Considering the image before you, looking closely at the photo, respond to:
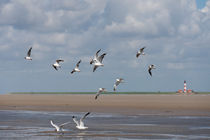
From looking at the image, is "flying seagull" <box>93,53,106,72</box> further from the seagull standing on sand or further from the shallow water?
the shallow water

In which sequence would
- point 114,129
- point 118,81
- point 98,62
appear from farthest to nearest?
point 118,81, point 98,62, point 114,129

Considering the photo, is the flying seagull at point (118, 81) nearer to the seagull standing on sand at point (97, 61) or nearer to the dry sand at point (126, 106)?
the seagull standing on sand at point (97, 61)

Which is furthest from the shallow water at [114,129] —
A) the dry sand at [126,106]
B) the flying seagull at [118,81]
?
the dry sand at [126,106]

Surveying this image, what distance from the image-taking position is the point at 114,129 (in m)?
27.5

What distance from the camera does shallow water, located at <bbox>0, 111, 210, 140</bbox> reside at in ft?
80.7

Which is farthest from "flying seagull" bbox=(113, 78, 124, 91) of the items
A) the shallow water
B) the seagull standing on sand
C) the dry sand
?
the dry sand

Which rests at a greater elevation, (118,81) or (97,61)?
(97,61)

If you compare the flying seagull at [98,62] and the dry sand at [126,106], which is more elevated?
the dry sand at [126,106]

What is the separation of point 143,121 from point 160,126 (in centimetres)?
339

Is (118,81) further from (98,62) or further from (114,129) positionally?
(114,129)

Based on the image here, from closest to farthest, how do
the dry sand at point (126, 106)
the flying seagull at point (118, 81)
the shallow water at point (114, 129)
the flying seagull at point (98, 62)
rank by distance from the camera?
1. the shallow water at point (114, 129)
2. the flying seagull at point (98, 62)
3. the flying seagull at point (118, 81)
4. the dry sand at point (126, 106)

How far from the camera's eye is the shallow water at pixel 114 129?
24609 mm

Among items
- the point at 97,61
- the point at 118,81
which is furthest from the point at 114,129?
the point at 97,61

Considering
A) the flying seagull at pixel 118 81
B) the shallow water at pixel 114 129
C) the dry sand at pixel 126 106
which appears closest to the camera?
the shallow water at pixel 114 129
